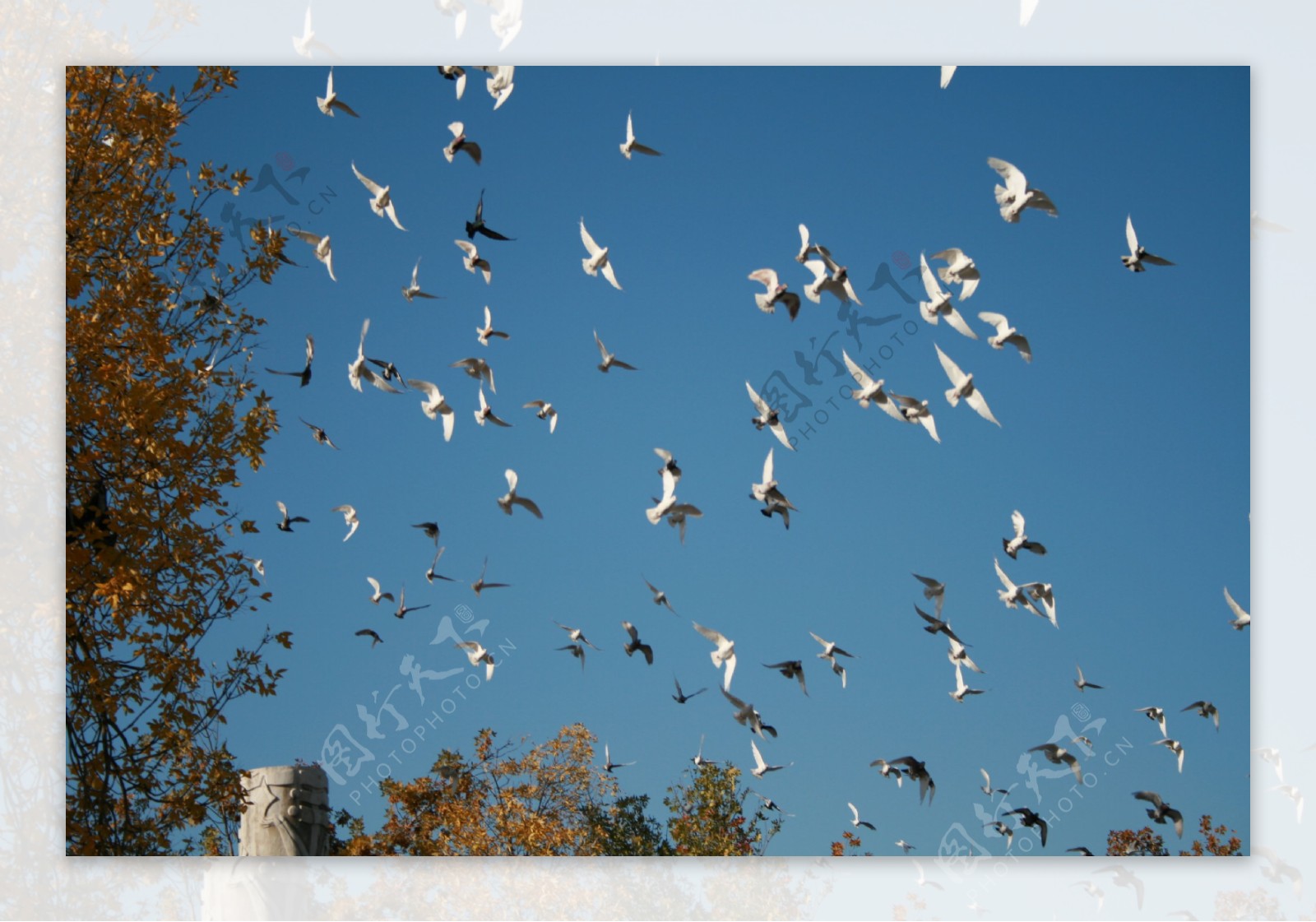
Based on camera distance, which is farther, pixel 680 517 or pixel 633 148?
pixel 633 148

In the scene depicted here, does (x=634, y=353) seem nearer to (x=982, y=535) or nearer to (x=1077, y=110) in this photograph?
(x=982, y=535)

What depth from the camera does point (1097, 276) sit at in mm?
3668

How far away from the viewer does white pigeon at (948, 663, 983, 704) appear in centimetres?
353

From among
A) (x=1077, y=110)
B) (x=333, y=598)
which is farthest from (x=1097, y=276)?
(x=333, y=598)

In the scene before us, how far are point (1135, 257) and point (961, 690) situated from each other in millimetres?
1359

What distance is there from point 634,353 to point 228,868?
1885 millimetres

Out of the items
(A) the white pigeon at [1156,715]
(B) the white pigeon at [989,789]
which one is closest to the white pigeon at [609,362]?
(B) the white pigeon at [989,789]

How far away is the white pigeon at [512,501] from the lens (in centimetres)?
363

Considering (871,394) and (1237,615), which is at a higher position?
(871,394)

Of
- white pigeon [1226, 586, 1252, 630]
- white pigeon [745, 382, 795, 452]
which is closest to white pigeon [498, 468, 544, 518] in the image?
white pigeon [745, 382, 795, 452]


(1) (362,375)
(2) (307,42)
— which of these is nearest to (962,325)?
(1) (362,375)

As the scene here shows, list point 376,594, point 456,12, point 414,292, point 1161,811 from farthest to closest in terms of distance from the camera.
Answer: point 456,12 → point 414,292 → point 376,594 → point 1161,811

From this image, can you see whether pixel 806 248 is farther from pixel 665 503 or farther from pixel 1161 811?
pixel 1161 811

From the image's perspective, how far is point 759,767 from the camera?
11.6 ft
